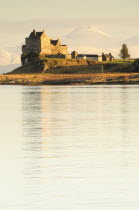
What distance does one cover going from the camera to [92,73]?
198500 mm

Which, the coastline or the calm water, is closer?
the calm water

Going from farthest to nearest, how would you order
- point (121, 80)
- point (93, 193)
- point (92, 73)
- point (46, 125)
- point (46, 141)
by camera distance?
point (92, 73), point (121, 80), point (46, 125), point (46, 141), point (93, 193)

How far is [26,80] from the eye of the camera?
18988cm

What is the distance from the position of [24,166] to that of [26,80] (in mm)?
171137

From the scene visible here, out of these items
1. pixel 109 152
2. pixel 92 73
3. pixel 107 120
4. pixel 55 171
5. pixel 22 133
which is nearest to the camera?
pixel 55 171

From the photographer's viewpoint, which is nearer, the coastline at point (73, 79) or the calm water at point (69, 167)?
the calm water at point (69, 167)

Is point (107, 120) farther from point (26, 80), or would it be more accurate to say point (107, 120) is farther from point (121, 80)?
point (26, 80)

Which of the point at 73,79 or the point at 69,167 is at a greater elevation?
the point at 73,79

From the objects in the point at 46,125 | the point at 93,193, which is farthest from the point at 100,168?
the point at 46,125

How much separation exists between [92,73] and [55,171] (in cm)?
18058

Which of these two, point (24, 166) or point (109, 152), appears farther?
point (109, 152)

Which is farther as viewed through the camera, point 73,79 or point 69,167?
point 73,79

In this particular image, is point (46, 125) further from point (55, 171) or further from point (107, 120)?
point (55, 171)

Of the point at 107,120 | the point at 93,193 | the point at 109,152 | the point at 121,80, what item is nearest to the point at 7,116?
the point at 107,120
